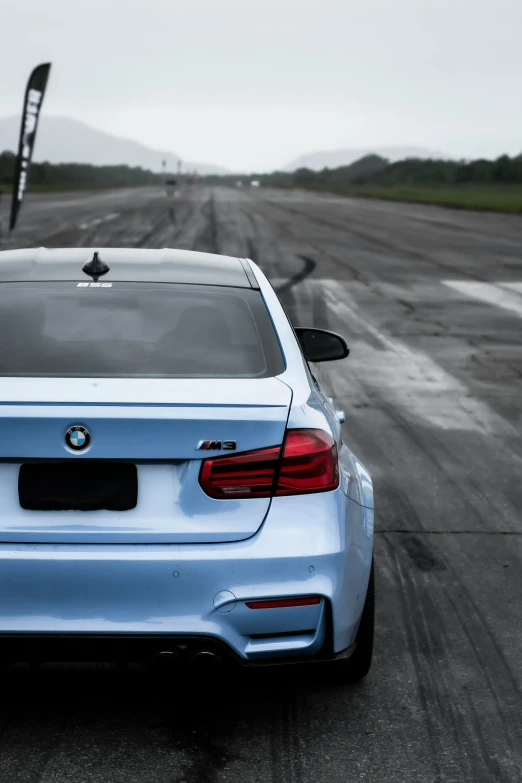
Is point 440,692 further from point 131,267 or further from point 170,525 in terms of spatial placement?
point 131,267

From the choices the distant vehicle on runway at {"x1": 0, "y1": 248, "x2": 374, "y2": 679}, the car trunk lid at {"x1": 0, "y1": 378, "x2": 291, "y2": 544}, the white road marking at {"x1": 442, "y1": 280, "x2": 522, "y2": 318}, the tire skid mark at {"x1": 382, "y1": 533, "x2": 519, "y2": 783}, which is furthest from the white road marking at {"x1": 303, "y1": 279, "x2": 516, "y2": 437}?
the car trunk lid at {"x1": 0, "y1": 378, "x2": 291, "y2": 544}

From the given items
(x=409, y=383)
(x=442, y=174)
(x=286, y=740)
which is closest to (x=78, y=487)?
(x=286, y=740)

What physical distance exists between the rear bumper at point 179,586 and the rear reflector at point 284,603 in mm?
15

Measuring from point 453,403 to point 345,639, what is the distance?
20.1 feet

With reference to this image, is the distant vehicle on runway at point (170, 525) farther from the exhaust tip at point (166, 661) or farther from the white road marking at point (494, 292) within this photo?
the white road marking at point (494, 292)

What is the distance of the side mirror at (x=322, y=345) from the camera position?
211 inches

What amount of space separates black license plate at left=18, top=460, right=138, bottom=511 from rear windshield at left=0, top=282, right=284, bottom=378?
0.44 m

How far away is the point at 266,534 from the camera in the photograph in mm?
3494

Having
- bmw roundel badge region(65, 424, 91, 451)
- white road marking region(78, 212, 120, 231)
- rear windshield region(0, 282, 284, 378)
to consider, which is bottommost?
white road marking region(78, 212, 120, 231)

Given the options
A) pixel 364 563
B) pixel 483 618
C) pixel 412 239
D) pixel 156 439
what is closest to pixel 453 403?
pixel 483 618

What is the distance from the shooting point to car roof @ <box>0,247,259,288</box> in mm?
4539

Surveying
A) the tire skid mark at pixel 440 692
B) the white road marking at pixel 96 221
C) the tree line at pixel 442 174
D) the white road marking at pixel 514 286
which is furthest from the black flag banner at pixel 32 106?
the tree line at pixel 442 174

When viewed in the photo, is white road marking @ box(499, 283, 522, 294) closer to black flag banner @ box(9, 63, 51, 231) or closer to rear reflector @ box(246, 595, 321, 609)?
black flag banner @ box(9, 63, 51, 231)

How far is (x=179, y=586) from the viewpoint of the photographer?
3428 mm
